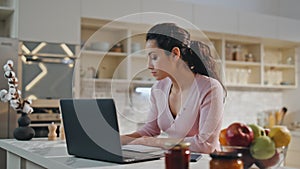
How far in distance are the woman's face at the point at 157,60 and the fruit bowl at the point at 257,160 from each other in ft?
2.61

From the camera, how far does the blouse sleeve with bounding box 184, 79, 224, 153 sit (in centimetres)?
198

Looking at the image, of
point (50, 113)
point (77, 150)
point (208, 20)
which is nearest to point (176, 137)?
point (77, 150)

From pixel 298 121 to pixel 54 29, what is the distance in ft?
12.7

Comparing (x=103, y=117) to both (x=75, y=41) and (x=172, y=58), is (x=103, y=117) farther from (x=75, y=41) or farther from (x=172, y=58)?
(x=75, y=41)

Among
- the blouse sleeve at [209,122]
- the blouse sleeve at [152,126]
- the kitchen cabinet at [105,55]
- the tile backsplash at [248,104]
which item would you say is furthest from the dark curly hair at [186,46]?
the tile backsplash at [248,104]

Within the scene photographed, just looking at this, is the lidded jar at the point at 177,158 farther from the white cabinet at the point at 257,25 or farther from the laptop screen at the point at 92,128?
the white cabinet at the point at 257,25

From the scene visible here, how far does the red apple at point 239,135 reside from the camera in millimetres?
1244

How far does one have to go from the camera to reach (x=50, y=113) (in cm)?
402

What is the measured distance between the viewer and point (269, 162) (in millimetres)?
1295

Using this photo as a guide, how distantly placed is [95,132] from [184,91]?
670 mm

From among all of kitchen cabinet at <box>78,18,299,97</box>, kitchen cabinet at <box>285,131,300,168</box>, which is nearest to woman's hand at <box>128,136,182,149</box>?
kitchen cabinet at <box>78,18,299,97</box>

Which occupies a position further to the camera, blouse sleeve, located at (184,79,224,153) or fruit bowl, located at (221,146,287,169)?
blouse sleeve, located at (184,79,224,153)

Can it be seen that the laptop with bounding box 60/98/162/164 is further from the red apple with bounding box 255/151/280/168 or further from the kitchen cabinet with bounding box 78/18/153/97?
the kitchen cabinet with bounding box 78/18/153/97

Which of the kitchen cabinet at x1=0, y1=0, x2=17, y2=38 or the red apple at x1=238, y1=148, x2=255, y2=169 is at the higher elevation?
the kitchen cabinet at x1=0, y1=0, x2=17, y2=38
